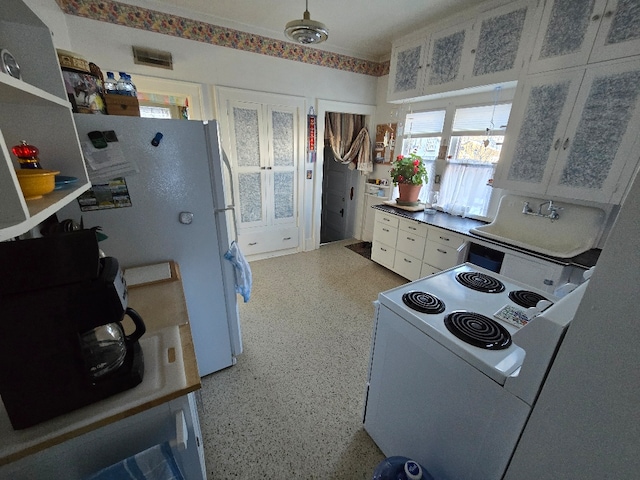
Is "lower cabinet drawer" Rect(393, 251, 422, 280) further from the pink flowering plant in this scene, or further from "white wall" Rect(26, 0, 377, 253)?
"white wall" Rect(26, 0, 377, 253)

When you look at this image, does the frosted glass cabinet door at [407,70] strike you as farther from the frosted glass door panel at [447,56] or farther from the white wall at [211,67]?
the white wall at [211,67]

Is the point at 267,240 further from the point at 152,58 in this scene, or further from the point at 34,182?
the point at 34,182

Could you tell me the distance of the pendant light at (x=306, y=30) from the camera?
179 cm

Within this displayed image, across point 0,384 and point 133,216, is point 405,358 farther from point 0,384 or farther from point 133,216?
point 133,216

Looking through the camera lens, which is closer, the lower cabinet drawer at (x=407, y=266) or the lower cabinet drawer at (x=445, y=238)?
the lower cabinet drawer at (x=445, y=238)

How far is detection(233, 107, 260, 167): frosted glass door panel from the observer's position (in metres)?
3.17

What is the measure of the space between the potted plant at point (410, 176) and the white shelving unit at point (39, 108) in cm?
306

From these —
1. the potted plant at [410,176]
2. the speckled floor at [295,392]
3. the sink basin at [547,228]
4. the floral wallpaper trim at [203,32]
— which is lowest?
the speckled floor at [295,392]

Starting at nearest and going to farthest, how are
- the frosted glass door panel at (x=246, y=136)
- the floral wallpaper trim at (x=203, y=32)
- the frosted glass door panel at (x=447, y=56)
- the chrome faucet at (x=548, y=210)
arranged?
the chrome faucet at (x=548, y=210) → the floral wallpaper trim at (x=203, y=32) → the frosted glass door panel at (x=447, y=56) → the frosted glass door panel at (x=246, y=136)

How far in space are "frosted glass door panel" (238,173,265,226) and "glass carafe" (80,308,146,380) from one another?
9.15 ft

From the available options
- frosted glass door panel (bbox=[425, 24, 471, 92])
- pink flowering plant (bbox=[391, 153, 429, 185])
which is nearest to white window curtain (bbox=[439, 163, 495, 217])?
pink flowering plant (bbox=[391, 153, 429, 185])

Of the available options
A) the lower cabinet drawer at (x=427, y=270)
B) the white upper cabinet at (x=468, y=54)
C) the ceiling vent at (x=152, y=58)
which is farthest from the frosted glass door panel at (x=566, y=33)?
the ceiling vent at (x=152, y=58)

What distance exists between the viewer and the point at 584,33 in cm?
176

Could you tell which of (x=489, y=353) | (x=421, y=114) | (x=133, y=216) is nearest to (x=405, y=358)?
(x=489, y=353)
